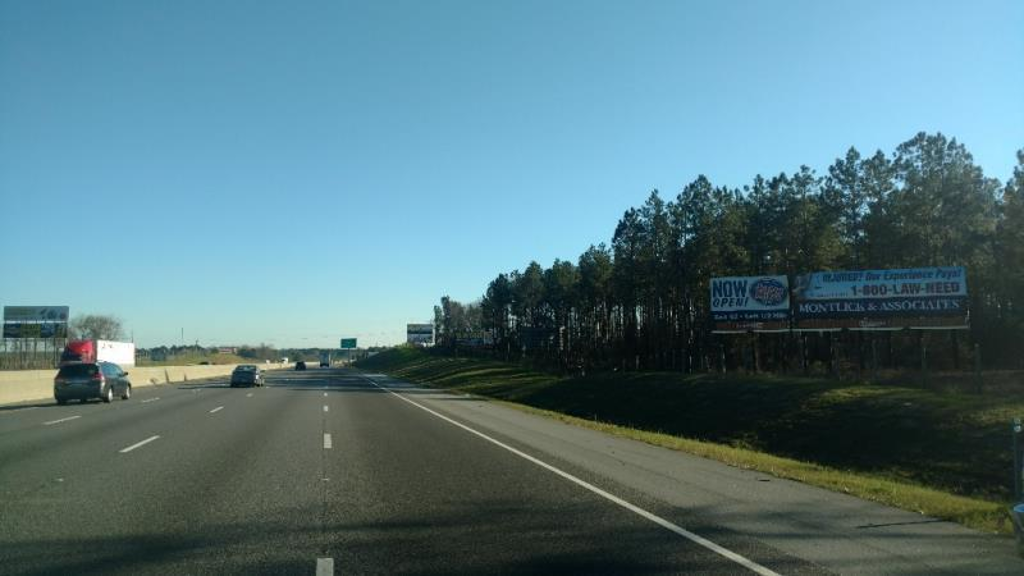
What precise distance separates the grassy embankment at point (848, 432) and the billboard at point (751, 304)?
3075mm

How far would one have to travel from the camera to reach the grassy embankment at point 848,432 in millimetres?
13219

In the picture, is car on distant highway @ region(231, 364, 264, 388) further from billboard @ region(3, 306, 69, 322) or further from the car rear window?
billboard @ region(3, 306, 69, 322)

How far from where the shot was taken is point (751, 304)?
128ft

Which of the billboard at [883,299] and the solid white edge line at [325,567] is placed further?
the billboard at [883,299]

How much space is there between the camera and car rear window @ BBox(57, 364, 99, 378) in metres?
30.3

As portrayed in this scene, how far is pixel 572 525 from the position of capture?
8.51 m

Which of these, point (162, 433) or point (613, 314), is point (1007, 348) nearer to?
point (613, 314)

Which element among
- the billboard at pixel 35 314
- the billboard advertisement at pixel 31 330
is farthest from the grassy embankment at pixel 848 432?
the billboard at pixel 35 314

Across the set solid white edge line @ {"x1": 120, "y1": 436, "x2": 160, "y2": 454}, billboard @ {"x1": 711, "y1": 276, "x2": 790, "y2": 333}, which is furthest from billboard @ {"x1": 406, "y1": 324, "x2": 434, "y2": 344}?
solid white edge line @ {"x1": 120, "y1": 436, "x2": 160, "y2": 454}

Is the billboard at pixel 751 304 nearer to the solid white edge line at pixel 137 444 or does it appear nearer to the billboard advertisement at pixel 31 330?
the solid white edge line at pixel 137 444

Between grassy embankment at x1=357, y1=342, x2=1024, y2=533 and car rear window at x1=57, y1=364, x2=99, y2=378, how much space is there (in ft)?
61.7

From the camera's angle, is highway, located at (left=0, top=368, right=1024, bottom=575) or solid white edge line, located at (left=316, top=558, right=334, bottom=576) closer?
solid white edge line, located at (left=316, top=558, right=334, bottom=576)

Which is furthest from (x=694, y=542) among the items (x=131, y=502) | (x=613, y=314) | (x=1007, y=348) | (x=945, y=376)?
(x=613, y=314)

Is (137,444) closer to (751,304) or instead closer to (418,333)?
(751,304)
